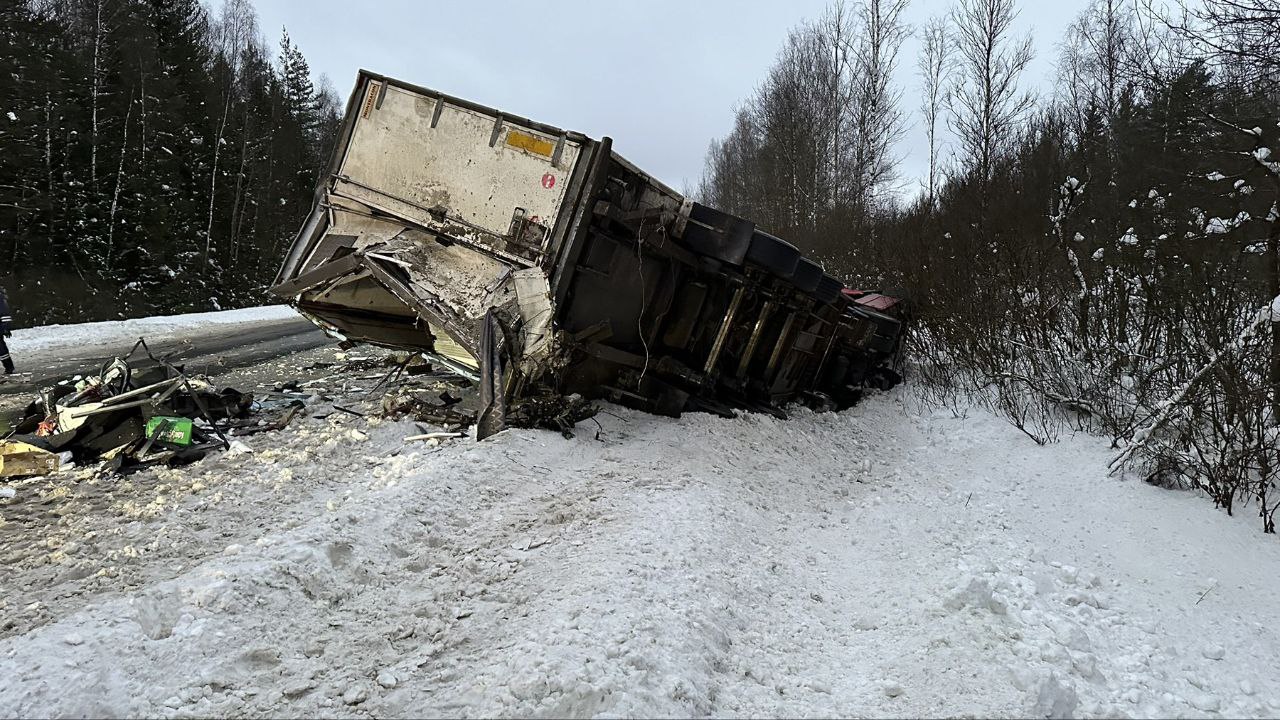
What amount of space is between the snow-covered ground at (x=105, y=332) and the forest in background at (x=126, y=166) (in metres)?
3.15

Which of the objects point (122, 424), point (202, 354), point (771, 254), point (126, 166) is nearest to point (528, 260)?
point (771, 254)

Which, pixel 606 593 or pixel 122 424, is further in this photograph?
pixel 122 424

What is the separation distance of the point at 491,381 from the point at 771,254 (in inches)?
107

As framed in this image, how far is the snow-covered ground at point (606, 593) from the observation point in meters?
2.30

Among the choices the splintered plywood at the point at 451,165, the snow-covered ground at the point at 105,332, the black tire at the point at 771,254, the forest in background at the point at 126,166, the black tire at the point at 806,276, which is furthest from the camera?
the forest in background at the point at 126,166

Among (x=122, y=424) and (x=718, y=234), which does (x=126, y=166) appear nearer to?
(x=122, y=424)

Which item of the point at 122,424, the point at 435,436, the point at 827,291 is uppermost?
the point at 827,291

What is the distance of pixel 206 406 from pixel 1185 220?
11.1 m

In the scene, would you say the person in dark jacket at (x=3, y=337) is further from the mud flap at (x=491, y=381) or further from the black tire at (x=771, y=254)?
the black tire at (x=771, y=254)

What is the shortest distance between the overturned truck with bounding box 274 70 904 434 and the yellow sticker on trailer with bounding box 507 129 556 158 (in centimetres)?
1

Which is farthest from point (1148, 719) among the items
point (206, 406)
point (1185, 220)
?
point (1185, 220)

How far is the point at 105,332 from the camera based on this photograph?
1118 cm

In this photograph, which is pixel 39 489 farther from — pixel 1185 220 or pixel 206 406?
pixel 1185 220

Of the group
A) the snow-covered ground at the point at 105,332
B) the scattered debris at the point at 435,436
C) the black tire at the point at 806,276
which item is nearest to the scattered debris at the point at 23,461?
the scattered debris at the point at 435,436
